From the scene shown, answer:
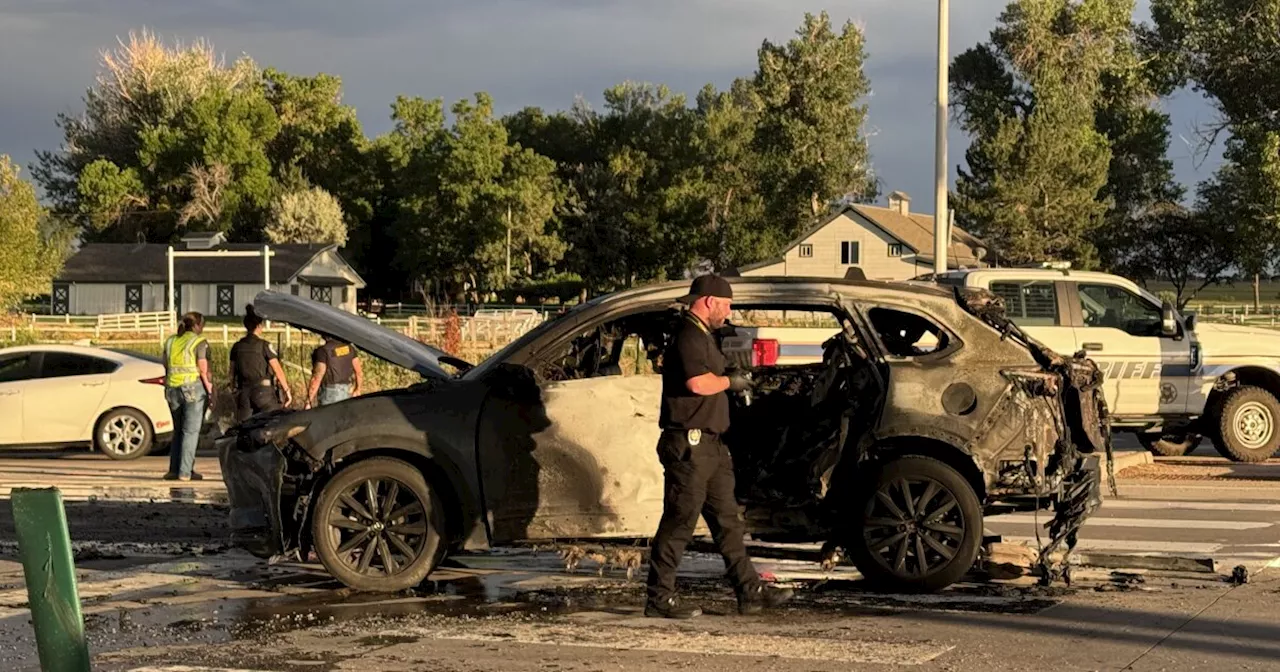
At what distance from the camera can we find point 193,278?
8938 centimetres

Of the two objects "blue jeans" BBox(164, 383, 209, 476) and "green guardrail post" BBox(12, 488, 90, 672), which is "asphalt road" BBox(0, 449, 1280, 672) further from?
"blue jeans" BBox(164, 383, 209, 476)

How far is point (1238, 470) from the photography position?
643 inches

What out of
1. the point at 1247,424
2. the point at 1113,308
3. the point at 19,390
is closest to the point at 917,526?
the point at 1113,308

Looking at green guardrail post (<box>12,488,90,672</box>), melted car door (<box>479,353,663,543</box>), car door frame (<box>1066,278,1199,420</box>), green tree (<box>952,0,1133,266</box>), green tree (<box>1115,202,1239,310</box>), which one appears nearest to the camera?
green guardrail post (<box>12,488,90,672</box>)

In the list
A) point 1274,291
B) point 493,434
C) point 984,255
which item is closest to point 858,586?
point 493,434

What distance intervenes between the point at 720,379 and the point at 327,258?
280ft

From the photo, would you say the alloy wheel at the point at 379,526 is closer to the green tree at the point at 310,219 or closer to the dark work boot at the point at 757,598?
the dark work boot at the point at 757,598

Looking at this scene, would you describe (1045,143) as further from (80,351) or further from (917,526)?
(917,526)

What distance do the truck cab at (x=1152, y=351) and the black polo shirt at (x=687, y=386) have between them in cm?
860

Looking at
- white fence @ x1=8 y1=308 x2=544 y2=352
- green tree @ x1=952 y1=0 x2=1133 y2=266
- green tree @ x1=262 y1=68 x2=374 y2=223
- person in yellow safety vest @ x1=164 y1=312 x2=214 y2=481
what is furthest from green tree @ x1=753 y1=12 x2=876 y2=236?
person in yellow safety vest @ x1=164 y1=312 x2=214 y2=481

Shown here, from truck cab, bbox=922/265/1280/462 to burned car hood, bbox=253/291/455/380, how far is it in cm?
761

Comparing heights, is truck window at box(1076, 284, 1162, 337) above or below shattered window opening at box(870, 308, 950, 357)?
above

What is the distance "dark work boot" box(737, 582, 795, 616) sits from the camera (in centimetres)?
797

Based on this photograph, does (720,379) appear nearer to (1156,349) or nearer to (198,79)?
(1156,349)
